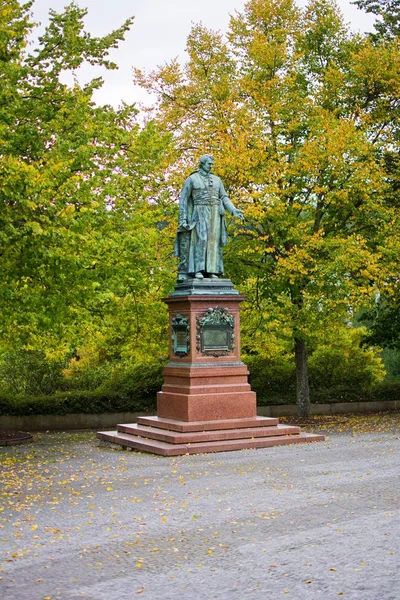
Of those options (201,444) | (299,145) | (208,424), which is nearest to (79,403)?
(208,424)

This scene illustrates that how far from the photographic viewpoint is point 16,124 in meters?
16.9

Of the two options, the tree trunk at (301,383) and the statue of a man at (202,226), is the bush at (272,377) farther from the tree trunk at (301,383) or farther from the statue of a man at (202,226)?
the statue of a man at (202,226)

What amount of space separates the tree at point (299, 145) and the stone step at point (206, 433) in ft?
16.7

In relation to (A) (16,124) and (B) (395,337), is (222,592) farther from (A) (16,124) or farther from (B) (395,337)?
(B) (395,337)

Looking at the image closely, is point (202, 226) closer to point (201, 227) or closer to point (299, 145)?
point (201, 227)

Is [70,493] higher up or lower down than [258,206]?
lower down

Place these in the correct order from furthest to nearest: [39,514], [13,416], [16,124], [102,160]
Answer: [13,416], [102,160], [16,124], [39,514]

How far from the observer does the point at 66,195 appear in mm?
14391

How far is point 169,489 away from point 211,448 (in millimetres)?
3564

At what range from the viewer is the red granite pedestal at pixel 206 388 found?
1420 centimetres

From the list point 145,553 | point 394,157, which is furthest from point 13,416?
point 145,553

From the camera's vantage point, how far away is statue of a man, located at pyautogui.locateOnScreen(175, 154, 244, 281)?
51.1ft

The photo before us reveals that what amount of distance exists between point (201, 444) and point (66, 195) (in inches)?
195

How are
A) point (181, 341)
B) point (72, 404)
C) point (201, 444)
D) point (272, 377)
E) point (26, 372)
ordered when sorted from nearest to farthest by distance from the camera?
point (201, 444), point (181, 341), point (72, 404), point (272, 377), point (26, 372)
